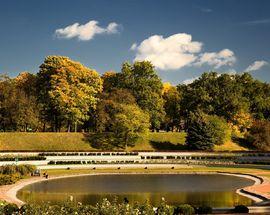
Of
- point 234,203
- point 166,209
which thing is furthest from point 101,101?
point 166,209

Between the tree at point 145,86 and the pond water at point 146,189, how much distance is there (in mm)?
42879

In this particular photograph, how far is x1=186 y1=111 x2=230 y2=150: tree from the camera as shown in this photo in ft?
297

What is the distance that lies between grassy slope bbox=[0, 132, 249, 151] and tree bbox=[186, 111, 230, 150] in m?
3.68

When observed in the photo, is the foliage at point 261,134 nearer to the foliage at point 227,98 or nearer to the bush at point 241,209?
the foliage at point 227,98

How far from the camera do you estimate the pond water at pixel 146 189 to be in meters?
39.7

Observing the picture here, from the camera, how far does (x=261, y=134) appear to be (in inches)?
3716

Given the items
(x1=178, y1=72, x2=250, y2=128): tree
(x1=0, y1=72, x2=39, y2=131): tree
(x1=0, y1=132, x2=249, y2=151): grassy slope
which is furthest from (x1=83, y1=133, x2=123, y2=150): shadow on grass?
(x1=178, y1=72, x2=250, y2=128): tree

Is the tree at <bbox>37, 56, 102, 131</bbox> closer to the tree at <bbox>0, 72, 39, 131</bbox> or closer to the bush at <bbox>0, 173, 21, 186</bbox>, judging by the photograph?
the tree at <bbox>0, 72, 39, 131</bbox>

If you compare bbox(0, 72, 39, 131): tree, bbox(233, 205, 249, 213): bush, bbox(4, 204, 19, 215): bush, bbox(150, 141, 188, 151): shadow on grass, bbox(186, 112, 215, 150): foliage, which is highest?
bbox(0, 72, 39, 131): tree

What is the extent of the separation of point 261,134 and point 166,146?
20528mm

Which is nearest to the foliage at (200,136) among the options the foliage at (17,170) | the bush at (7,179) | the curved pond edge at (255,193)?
the curved pond edge at (255,193)

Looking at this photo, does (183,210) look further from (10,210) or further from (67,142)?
(67,142)

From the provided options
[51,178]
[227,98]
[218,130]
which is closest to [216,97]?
[227,98]

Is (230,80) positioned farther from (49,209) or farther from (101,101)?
(49,209)
